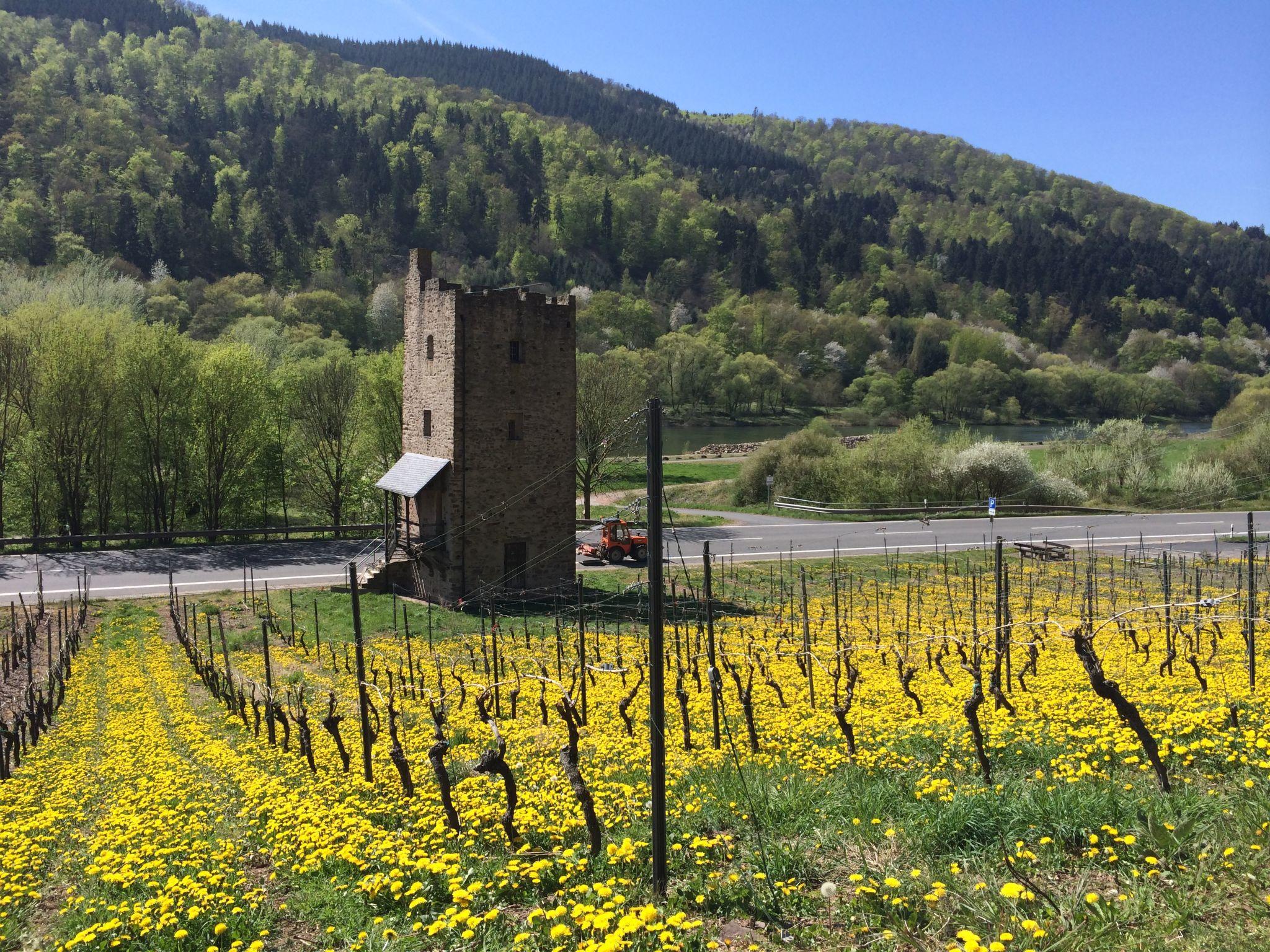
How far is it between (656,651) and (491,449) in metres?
22.5

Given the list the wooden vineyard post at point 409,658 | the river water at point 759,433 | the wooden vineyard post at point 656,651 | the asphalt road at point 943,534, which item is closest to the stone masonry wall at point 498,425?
the wooden vineyard post at point 409,658

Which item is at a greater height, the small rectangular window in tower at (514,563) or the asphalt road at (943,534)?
the small rectangular window in tower at (514,563)

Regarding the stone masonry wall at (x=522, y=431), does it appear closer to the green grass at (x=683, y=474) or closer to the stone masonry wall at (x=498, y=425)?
the stone masonry wall at (x=498, y=425)

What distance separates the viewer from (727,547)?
41.9 meters

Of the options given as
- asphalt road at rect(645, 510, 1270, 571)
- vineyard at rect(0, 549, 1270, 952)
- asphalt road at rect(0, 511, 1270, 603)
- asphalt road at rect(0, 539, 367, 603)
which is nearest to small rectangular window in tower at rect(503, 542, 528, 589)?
asphalt road at rect(0, 511, 1270, 603)

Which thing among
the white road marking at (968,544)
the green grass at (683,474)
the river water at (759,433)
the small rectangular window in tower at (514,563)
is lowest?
the white road marking at (968,544)

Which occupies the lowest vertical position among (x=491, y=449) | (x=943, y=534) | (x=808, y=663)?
(x=943, y=534)

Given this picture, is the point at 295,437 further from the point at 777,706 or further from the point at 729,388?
the point at 729,388

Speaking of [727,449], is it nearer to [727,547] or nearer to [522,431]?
[727,547]

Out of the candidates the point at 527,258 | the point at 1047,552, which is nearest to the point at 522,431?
the point at 1047,552

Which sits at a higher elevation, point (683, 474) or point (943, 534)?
point (683, 474)

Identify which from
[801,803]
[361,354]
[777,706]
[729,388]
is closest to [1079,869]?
[801,803]

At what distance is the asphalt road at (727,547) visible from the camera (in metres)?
33.9

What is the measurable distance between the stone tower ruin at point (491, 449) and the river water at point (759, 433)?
2027 inches
